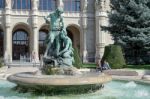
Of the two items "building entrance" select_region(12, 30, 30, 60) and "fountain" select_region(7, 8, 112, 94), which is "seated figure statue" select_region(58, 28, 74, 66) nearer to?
"fountain" select_region(7, 8, 112, 94)

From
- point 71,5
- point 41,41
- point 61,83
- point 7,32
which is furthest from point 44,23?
point 61,83

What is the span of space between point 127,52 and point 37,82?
69.1 feet

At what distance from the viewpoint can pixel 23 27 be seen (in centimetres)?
5216

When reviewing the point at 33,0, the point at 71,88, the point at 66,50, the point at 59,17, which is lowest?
the point at 71,88

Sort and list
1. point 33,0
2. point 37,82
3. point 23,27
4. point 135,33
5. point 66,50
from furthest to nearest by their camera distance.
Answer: point 23,27 < point 33,0 < point 135,33 < point 66,50 < point 37,82

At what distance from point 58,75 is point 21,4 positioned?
121 feet

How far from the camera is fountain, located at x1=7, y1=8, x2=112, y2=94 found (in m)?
11.4

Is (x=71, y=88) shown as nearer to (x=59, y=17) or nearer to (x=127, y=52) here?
(x=59, y=17)

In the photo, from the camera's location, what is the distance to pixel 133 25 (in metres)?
31.3

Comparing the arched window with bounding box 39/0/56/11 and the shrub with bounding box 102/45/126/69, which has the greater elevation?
the arched window with bounding box 39/0/56/11

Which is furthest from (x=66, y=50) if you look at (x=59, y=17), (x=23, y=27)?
(x=23, y=27)

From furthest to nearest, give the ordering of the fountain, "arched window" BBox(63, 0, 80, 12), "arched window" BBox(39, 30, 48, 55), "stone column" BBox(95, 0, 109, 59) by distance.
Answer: "arched window" BBox(39, 30, 48, 55) → "arched window" BBox(63, 0, 80, 12) → "stone column" BBox(95, 0, 109, 59) → the fountain

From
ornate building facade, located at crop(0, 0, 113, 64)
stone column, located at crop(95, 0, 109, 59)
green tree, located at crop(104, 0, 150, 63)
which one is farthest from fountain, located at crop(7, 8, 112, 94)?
stone column, located at crop(95, 0, 109, 59)

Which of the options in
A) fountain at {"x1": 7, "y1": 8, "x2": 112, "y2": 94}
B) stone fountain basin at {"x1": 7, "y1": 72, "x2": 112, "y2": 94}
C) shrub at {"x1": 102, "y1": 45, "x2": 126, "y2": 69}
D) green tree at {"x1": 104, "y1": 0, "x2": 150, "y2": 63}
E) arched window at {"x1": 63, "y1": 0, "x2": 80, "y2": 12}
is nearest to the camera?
stone fountain basin at {"x1": 7, "y1": 72, "x2": 112, "y2": 94}
